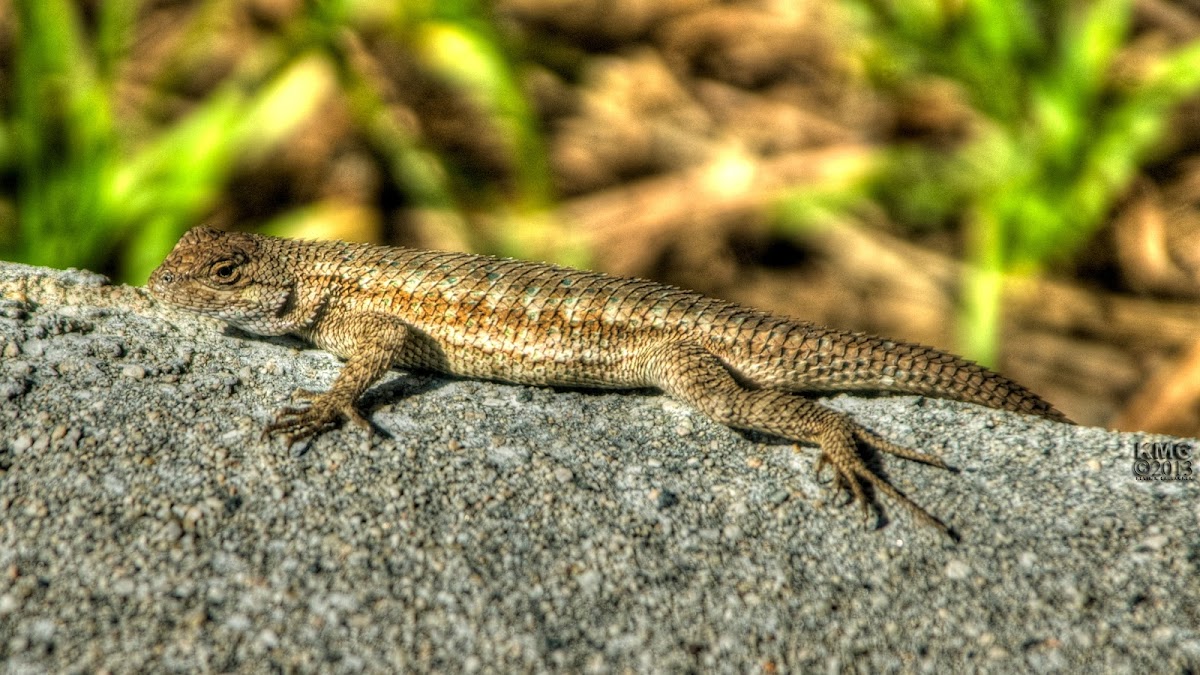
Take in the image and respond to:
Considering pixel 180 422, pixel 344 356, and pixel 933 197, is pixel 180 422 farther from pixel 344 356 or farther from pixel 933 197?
pixel 933 197

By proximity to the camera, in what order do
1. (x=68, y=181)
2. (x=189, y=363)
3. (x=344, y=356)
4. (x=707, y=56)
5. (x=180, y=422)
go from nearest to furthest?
(x=180, y=422)
(x=189, y=363)
(x=344, y=356)
(x=68, y=181)
(x=707, y=56)

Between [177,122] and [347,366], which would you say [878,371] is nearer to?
[347,366]

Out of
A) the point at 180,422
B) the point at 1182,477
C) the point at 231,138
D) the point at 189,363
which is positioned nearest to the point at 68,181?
the point at 231,138

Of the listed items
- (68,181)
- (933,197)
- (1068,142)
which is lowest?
(933,197)

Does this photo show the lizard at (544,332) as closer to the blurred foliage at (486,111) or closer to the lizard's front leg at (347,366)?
the lizard's front leg at (347,366)

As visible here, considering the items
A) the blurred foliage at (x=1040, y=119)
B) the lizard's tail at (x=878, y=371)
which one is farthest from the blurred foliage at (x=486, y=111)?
the lizard's tail at (x=878, y=371)

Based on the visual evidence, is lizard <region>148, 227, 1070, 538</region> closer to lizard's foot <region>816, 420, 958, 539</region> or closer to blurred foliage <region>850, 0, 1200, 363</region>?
lizard's foot <region>816, 420, 958, 539</region>

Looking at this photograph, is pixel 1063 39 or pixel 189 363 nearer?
pixel 189 363
